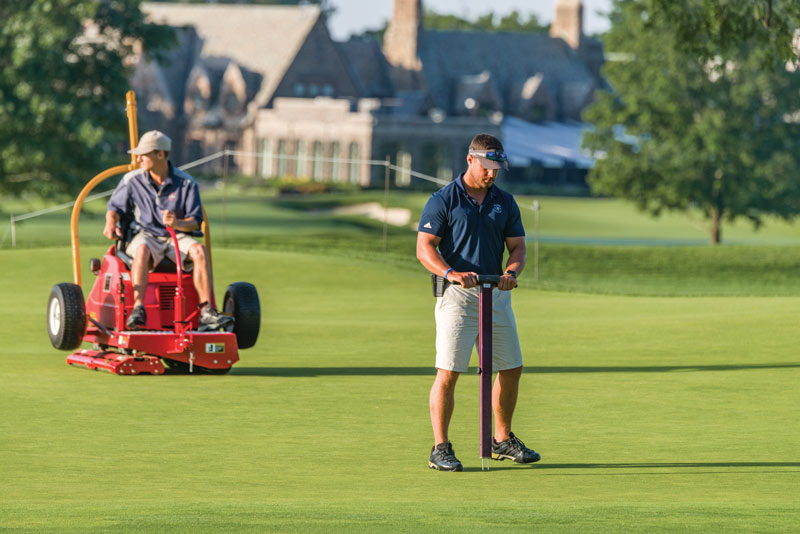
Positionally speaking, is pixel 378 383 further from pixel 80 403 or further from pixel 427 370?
pixel 80 403

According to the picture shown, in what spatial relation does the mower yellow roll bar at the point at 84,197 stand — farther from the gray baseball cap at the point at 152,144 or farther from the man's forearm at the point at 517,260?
the man's forearm at the point at 517,260

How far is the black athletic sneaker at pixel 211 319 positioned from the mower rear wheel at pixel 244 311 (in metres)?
0.54

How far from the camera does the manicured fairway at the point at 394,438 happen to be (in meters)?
8.12

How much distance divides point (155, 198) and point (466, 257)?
5.39 metres

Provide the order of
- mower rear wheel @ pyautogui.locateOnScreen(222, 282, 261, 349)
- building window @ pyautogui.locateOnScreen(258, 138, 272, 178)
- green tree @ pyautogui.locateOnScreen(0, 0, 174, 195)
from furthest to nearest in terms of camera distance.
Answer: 1. building window @ pyautogui.locateOnScreen(258, 138, 272, 178)
2. green tree @ pyautogui.locateOnScreen(0, 0, 174, 195)
3. mower rear wheel @ pyautogui.locateOnScreen(222, 282, 261, 349)

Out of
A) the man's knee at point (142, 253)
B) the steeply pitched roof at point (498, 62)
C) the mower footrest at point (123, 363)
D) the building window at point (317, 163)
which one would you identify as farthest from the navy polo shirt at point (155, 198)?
the steeply pitched roof at point (498, 62)

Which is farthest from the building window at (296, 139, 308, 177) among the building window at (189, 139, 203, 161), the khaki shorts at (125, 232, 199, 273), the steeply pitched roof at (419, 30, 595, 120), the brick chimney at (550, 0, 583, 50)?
the khaki shorts at (125, 232, 199, 273)

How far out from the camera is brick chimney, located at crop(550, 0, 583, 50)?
110750 millimetres

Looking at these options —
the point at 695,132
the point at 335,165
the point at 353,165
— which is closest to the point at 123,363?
the point at 695,132

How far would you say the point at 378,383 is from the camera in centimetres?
1432

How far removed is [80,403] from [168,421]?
1.23m

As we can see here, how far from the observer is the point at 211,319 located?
1455 centimetres

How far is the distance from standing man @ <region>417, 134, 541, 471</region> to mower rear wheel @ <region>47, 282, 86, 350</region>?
19.5ft

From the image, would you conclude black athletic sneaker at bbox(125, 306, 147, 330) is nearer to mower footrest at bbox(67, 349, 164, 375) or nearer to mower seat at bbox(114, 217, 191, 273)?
mower footrest at bbox(67, 349, 164, 375)
